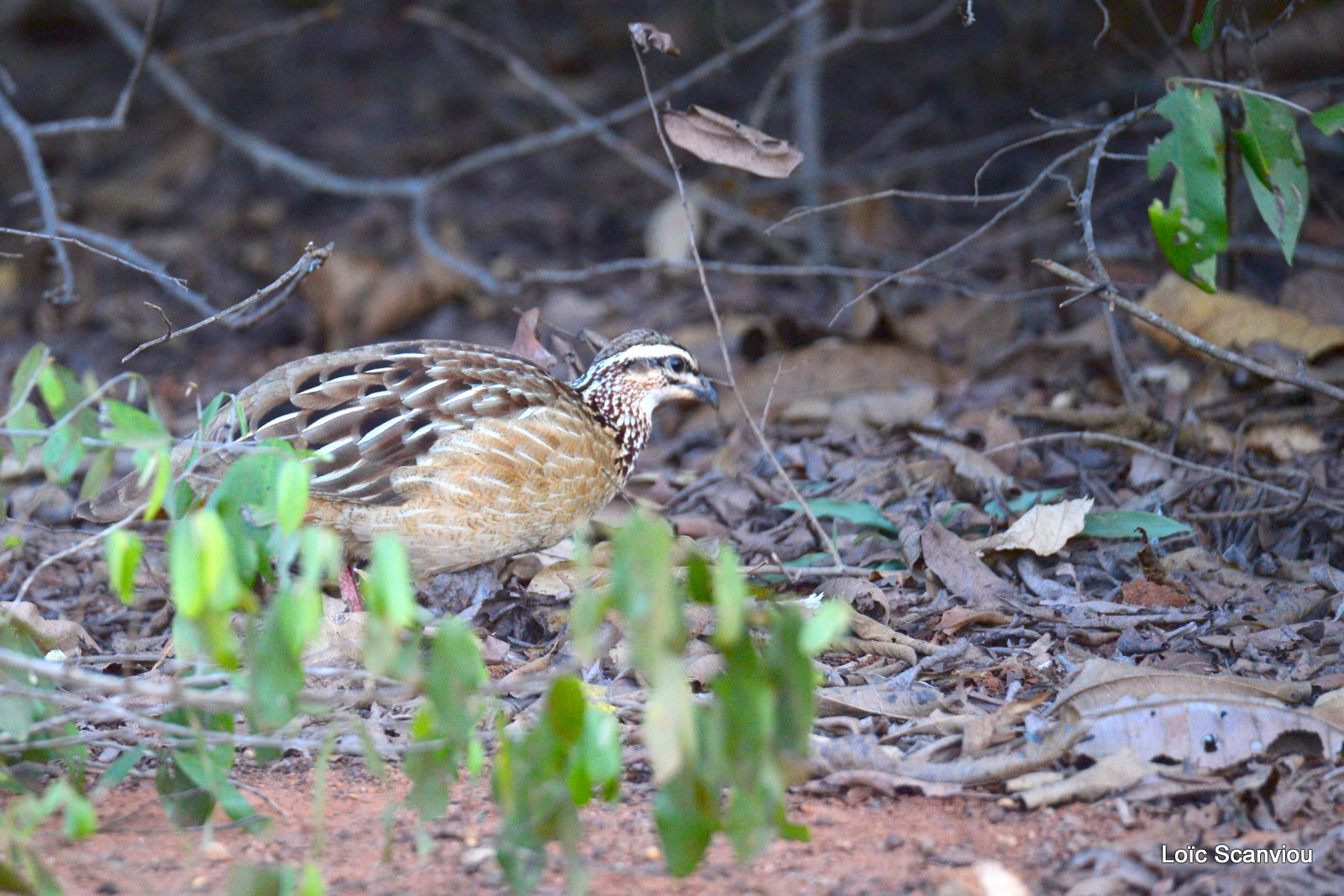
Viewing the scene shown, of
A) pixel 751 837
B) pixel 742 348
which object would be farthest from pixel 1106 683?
pixel 742 348

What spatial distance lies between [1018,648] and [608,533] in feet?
6.12

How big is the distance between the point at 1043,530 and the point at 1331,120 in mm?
1752

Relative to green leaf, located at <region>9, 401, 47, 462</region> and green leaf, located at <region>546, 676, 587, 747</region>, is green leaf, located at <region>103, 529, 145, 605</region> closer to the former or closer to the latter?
green leaf, located at <region>9, 401, 47, 462</region>

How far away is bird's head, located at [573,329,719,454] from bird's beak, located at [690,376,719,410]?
0.25 feet

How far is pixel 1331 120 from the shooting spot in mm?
4527

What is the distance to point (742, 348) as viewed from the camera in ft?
24.4

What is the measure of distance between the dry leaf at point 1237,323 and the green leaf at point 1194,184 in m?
1.67

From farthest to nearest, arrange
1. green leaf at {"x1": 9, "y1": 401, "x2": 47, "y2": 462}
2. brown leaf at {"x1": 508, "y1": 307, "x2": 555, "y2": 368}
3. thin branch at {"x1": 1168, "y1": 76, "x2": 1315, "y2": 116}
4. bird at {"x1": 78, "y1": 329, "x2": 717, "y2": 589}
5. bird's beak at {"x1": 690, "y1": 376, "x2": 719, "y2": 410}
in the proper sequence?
brown leaf at {"x1": 508, "y1": 307, "x2": 555, "y2": 368}
bird's beak at {"x1": 690, "y1": 376, "x2": 719, "y2": 410}
bird at {"x1": 78, "y1": 329, "x2": 717, "y2": 589}
thin branch at {"x1": 1168, "y1": 76, "x2": 1315, "y2": 116}
green leaf at {"x1": 9, "y1": 401, "x2": 47, "y2": 462}

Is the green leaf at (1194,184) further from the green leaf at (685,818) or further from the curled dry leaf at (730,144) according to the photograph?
the green leaf at (685,818)

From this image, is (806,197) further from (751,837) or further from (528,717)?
(751,837)

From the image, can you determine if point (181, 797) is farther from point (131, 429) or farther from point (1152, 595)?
point (1152, 595)

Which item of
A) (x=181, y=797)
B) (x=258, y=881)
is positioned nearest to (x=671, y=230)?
(x=181, y=797)

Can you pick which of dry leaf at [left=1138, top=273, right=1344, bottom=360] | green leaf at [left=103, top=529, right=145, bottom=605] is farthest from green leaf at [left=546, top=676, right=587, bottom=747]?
dry leaf at [left=1138, top=273, right=1344, bottom=360]
